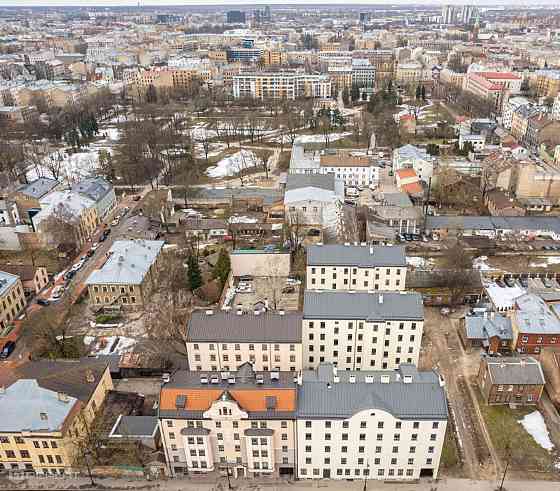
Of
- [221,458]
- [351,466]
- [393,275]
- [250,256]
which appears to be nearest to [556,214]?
[393,275]

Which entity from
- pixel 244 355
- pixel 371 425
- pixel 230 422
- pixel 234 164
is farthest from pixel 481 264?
pixel 234 164

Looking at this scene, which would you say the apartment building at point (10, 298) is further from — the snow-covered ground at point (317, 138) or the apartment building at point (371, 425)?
the snow-covered ground at point (317, 138)

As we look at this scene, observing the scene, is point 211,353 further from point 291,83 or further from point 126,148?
point 291,83

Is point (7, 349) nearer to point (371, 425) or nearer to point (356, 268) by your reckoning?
point (356, 268)

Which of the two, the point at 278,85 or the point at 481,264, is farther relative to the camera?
the point at 278,85

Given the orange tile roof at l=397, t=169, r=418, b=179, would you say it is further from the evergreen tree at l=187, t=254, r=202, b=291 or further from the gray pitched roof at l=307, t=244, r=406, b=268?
the evergreen tree at l=187, t=254, r=202, b=291

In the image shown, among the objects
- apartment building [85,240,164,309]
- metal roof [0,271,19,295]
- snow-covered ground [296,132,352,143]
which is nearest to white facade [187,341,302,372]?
apartment building [85,240,164,309]

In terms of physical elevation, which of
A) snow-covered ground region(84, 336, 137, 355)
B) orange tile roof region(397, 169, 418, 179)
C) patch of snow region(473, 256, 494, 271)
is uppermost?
orange tile roof region(397, 169, 418, 179)
